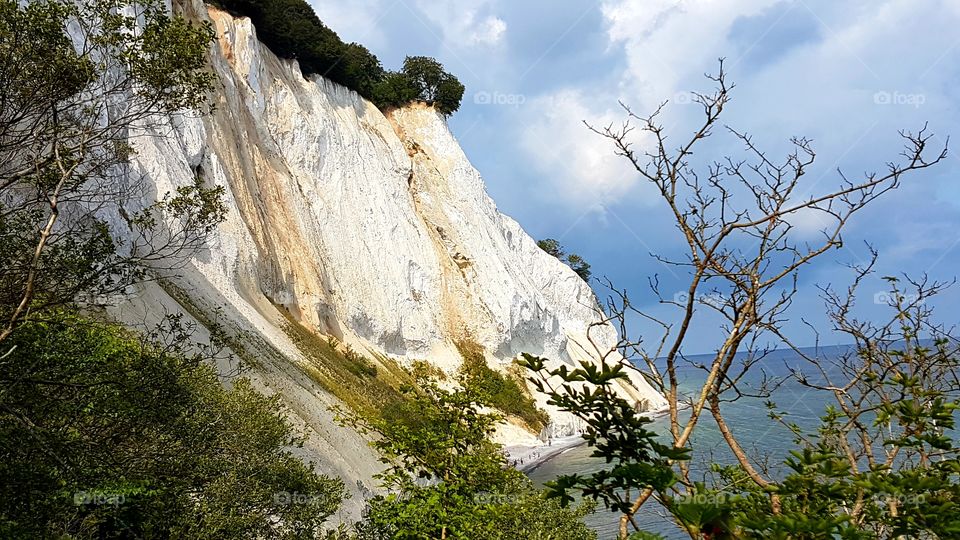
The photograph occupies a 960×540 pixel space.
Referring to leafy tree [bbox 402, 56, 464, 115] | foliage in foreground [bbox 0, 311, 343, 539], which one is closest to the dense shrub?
leafy tree [bbox 402, 56, 464, 115]

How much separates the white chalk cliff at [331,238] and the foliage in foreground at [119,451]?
8.63 meters

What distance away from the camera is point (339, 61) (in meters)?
54.1

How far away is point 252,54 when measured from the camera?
4444 centimetres

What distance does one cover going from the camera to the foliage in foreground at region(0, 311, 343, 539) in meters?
7.42

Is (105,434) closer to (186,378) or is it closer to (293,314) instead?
(186,378)

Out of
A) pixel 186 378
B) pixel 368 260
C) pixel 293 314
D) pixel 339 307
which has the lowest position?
pixel 186 378

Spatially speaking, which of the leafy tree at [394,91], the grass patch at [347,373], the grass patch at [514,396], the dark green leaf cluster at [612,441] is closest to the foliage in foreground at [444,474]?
the dark green leaf cluster at [612,441]

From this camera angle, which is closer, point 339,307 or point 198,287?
point 198,287

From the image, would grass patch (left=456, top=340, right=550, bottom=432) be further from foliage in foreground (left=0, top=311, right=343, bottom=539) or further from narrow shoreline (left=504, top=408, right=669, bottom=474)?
foliage in foreground (left=0, top=311, right=343, bottom=539)

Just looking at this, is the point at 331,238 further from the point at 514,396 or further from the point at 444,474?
the point at 444,474

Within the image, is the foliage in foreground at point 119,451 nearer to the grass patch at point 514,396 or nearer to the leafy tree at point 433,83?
the grass patch at point 514,396

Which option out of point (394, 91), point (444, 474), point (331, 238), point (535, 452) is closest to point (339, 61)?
point (394, 91)

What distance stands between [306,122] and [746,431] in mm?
42399

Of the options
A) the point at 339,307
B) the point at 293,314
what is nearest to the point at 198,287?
the point at 293,314
